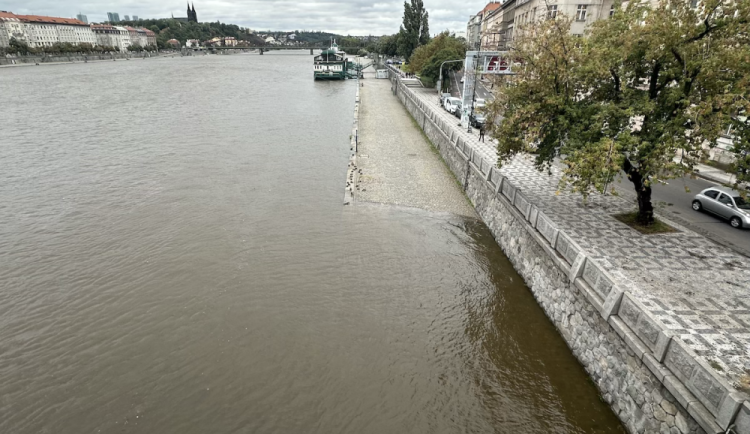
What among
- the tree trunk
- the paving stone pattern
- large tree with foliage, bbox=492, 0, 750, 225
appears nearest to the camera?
the paving stone pattern

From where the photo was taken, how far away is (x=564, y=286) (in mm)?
11383

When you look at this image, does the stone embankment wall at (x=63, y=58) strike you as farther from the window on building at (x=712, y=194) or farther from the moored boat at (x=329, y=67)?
the window on building at (x=712, y=194)

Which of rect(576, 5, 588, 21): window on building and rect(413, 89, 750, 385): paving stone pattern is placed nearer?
rect(413, 89, 750, 385): paving stone pattern

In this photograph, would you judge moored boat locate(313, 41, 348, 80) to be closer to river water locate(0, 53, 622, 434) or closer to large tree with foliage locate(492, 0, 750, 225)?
river water locate(0, 53, 622, 434)

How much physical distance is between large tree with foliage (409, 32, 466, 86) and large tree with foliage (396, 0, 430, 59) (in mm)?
19132

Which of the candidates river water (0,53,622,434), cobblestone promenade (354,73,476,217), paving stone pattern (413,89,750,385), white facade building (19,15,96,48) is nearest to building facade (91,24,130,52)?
white facade building (19,15,96,48)

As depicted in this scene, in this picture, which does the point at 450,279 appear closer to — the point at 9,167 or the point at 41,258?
the point at 41,258

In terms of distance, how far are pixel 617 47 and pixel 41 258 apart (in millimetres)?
21901

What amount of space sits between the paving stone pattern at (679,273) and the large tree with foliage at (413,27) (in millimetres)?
75981

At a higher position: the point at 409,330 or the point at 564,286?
the point at 564,286

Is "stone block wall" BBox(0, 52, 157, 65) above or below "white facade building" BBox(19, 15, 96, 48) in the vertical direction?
below

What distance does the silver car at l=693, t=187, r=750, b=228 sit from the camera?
1450 cm

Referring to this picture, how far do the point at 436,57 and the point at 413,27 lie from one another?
3490cm

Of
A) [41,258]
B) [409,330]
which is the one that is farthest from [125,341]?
[409,330]
